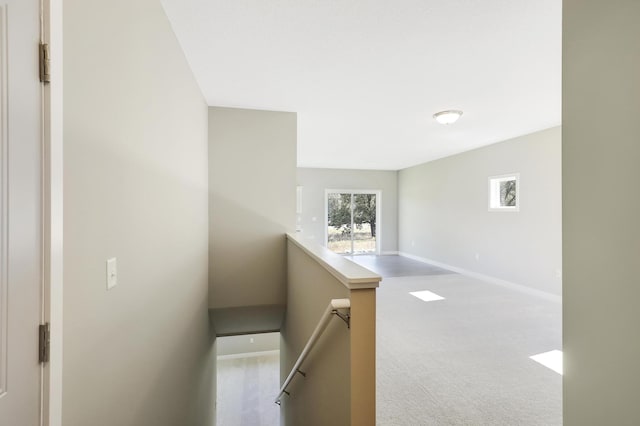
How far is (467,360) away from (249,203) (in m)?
2.87

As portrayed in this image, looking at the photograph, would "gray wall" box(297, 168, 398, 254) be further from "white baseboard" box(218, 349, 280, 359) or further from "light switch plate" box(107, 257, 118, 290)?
"light switch plate" box(107, 257, 118, 290)

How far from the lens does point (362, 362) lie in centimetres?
126

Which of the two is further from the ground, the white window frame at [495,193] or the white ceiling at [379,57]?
the white ceiling at [379,57]

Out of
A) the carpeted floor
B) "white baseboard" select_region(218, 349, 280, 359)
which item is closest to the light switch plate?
the carpeted floor

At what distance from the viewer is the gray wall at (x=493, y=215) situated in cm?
437

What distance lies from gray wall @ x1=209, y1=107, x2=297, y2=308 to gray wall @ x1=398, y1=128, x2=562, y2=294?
395 cm

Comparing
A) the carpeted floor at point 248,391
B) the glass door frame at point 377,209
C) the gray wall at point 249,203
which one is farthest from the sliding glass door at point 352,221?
the gray wall at point 249,203

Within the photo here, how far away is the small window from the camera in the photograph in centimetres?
500

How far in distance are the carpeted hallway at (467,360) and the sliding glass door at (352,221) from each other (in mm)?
4019

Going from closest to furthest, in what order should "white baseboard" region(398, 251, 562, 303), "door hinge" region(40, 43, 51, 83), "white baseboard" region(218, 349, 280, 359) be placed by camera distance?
"door hinge" region(40, 43, 51, 83) → "white baseboard" region(398, 251, 562, 303) → "white baseboard" region(218, 349, 280, 359)

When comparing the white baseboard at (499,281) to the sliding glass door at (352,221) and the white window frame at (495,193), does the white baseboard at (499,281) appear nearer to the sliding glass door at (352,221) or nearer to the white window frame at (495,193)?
the white window frame at (495,193)
